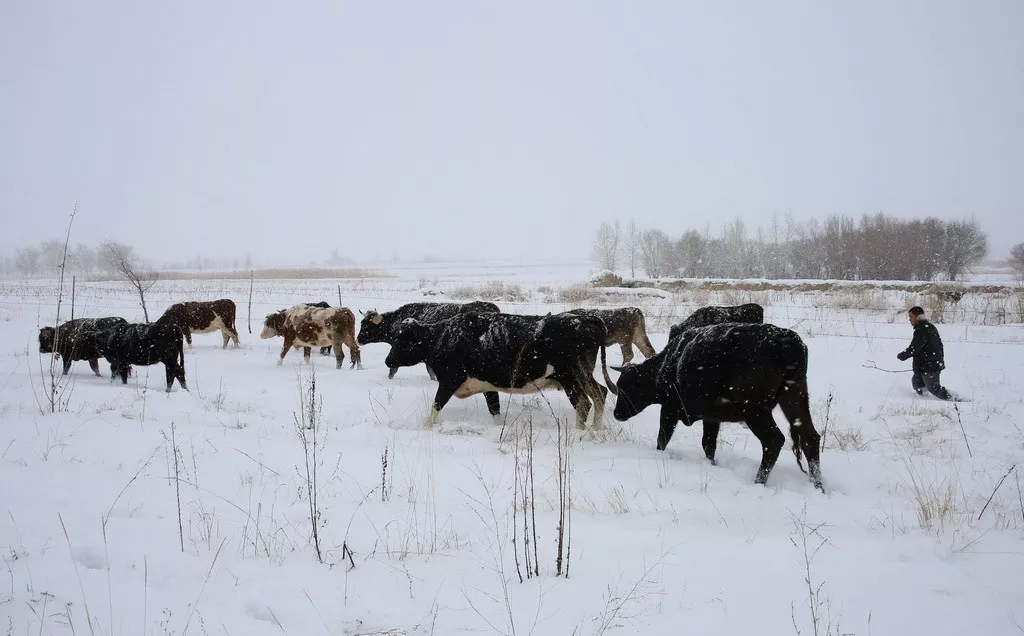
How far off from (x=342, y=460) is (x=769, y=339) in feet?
14.2

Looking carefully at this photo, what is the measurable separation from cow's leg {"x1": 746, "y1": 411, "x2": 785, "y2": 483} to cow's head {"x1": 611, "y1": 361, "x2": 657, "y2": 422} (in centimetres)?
141

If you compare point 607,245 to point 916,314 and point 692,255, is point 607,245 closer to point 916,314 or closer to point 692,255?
point 692,255

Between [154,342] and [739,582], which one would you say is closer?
[739,582]

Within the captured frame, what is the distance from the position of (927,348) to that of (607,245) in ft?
235

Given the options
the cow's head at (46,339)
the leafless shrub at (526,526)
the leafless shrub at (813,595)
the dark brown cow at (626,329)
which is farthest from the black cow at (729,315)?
the cow's head at (46,339)

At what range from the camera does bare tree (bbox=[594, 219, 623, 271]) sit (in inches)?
3093

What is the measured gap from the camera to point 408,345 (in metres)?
9.04

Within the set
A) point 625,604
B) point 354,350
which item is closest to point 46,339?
point 354,350

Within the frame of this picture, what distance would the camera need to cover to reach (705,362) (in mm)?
5379

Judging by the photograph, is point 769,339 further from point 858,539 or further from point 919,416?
point 919,416

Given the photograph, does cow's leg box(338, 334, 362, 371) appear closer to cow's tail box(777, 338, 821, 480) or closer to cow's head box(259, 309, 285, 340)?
cow's head box(259, 309, 285, 340)

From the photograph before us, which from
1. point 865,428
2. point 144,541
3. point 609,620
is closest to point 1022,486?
point 865,428

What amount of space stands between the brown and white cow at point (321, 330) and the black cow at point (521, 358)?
559 centimetres

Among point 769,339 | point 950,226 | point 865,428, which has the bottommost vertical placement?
point 865,428
